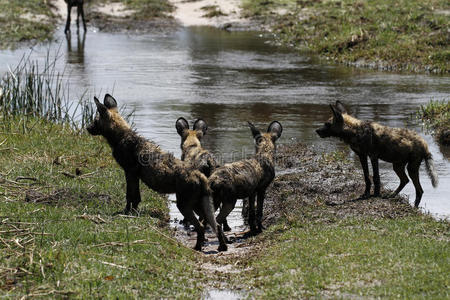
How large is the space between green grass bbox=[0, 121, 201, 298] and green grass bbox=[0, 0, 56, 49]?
15.4 metres

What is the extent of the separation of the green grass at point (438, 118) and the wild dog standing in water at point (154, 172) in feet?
20.2

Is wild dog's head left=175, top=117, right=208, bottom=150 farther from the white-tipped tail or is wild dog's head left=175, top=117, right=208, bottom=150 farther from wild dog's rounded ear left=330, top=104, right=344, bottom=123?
wild dog's rounded ear left=330, top=104, right=344, bottom=123

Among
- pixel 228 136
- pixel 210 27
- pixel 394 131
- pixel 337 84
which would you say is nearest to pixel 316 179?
pixel 394 131

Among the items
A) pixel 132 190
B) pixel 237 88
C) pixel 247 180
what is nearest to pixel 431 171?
pixel 247 180

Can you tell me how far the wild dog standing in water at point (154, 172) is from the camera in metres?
7.75

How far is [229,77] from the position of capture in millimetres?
19922

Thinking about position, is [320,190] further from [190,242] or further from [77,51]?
[77,51]

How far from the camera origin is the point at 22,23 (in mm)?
27797

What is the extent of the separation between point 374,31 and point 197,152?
50.2 ft

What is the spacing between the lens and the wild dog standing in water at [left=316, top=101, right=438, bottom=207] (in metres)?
9.43

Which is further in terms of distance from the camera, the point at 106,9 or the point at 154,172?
the point at 106,9

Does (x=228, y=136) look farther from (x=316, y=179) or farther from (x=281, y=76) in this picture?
(x=281, y=76)

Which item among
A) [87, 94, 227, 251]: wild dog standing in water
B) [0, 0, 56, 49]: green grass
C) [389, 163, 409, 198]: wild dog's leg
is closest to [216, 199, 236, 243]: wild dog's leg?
[87, 94, 227, 251]: wild dog standing in water

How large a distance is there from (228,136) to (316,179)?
3.39 metres
